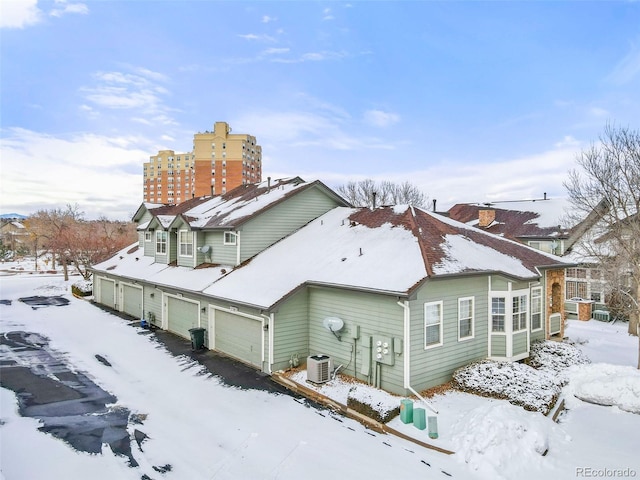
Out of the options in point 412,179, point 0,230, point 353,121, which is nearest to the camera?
point 353,121

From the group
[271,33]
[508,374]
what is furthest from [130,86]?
[508,374]

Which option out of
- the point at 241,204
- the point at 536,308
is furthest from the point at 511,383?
the point at 241,204

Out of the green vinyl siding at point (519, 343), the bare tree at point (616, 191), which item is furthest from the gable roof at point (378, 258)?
the bare tree at point (616, 191)

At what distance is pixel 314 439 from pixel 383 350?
136 inches

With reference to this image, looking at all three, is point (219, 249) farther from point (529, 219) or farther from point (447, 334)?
point (529, 219)

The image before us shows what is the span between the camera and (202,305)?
16.5m

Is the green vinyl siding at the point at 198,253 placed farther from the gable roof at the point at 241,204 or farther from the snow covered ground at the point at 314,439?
the snow covered ground at the point at 314,439

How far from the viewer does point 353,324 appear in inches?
471

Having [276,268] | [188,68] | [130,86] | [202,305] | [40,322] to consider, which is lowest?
[40,322]

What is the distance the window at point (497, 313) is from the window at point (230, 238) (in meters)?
11.1

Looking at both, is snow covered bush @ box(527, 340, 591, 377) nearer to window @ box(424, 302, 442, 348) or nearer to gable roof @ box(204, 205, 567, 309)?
gable roof @ box(204, 205, 567, 309)

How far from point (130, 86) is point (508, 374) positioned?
74.8 ft

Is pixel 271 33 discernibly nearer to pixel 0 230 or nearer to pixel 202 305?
pixel 202 305

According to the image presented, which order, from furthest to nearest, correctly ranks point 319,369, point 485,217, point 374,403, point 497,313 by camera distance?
point 485,217, point 497,313, point 319,369, point 374,403
